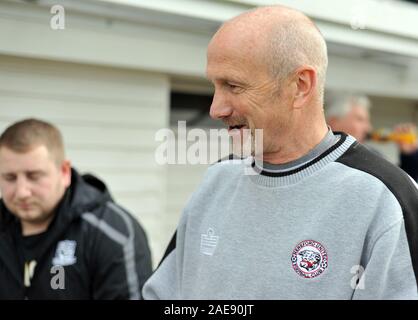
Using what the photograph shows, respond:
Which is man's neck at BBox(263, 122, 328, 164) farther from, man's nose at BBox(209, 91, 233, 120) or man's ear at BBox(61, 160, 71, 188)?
man's ear at BBox(61, 160, 71, 188)

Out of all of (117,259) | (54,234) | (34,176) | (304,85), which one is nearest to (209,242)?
(304,85)

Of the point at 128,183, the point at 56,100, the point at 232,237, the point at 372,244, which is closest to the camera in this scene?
the point at 372,244

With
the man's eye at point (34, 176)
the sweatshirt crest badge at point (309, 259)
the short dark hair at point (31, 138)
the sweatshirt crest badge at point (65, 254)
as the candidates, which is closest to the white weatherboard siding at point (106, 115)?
the short dark hair at point (31, 138)

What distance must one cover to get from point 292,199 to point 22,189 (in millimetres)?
1861

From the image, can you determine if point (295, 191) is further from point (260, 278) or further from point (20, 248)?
point (20, 248)

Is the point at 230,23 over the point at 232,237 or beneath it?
over

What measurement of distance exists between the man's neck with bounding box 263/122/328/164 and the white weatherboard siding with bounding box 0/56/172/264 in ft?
10.6

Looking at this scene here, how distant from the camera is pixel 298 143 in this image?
168 cm

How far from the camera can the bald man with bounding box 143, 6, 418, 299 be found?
A: 1.44 m

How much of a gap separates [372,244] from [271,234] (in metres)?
0.31

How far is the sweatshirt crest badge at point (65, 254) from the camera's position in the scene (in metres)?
2.92

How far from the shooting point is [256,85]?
161 centimetres

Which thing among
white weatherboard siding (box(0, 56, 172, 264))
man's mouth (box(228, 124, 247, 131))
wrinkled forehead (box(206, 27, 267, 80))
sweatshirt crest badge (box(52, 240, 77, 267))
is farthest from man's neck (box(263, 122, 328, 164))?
white weatherboard siding (box(0, 56, 172, 264))
